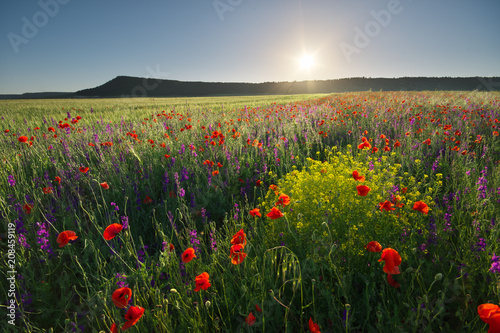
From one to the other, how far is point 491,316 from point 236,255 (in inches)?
39.7

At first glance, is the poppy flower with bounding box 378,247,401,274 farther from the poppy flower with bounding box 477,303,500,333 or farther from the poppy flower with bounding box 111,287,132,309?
the poppy flower with bounding box 111,287,132,309

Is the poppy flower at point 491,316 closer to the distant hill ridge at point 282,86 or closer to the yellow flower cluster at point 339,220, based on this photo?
the yellow flower cluster at point 339,220

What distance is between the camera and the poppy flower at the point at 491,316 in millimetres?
743

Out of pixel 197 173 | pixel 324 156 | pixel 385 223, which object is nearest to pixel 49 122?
pixel 197 173

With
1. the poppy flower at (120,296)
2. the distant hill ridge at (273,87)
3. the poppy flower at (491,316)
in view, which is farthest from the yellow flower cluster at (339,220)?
the distant hill ridge at (273,87)

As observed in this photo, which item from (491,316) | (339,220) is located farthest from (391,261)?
(339,220)

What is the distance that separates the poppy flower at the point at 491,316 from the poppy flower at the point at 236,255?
2.97 ft

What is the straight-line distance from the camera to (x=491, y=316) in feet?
2.48

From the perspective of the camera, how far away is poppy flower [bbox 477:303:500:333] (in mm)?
743

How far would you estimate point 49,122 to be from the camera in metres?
6.43

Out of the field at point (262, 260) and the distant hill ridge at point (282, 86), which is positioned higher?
the distant hill ridge at point (282, 86)

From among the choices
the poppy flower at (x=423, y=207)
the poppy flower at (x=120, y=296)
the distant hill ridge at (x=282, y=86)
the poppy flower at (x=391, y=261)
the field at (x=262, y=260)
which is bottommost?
the field at (x=262, y=260)

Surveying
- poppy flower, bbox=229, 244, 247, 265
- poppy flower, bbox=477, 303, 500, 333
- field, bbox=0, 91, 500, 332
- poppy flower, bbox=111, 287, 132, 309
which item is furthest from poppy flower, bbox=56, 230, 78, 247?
poppy flower, bbox=477, 303, 500, 333

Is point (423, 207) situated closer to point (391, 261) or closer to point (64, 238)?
point (391, 261)
